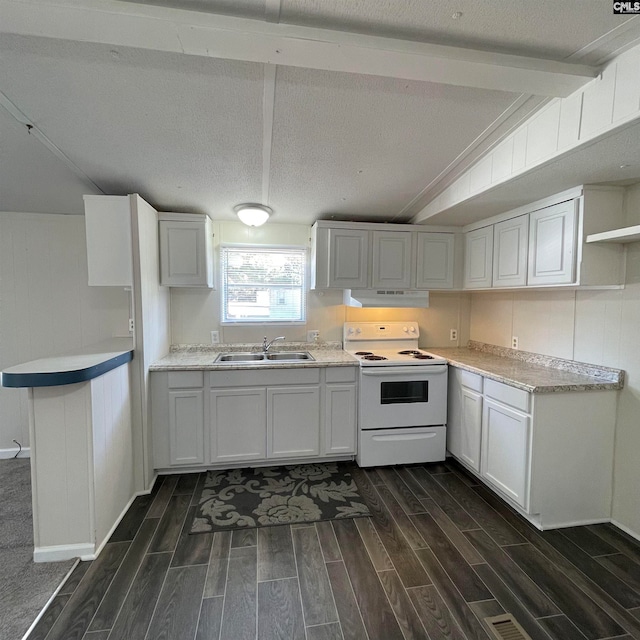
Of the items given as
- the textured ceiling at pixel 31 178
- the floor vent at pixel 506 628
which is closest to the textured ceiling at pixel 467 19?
the textured ceiling at pixel 31 178

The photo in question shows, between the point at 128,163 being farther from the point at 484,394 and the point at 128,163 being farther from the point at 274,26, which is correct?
the point at 484,394

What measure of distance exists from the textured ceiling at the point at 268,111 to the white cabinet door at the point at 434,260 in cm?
62

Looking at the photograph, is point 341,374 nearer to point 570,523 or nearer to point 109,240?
point 570,523

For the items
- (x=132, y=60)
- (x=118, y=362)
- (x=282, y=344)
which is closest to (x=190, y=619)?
(x=118, y=362)

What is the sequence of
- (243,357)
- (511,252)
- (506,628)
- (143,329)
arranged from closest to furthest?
(506,628) → (143,329) → (511,252) → (243,357)

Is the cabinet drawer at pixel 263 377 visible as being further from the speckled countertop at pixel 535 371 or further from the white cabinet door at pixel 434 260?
the white cabinet door at pixel 434 260

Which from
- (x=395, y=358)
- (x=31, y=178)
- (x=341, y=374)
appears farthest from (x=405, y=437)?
(x=31, y=178)

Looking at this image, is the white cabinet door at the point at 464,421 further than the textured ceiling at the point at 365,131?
Yes

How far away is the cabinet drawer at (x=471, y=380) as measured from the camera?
8.25ft

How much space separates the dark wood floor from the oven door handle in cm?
102

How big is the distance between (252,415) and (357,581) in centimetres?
140

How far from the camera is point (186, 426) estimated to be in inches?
102

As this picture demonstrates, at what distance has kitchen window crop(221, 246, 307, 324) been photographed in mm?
3248

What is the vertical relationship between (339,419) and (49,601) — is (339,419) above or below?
above
